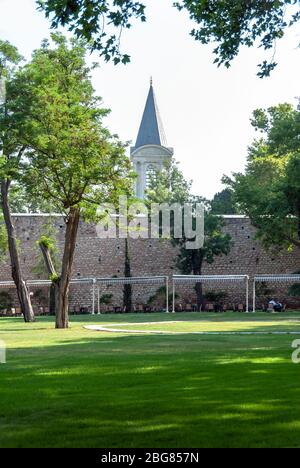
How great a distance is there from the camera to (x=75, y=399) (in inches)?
373

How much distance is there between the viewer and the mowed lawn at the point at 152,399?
7328mm

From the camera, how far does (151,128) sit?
98312mm

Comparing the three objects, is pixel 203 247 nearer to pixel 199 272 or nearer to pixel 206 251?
pixel 206 251

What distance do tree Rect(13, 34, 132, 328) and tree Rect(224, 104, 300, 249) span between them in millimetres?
14737

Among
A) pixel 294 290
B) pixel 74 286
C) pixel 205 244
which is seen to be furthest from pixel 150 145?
pixel 294 290

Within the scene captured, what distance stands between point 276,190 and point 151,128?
5531 centimetres

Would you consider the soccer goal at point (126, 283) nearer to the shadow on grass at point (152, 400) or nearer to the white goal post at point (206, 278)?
the white goal post at point (206, 278)

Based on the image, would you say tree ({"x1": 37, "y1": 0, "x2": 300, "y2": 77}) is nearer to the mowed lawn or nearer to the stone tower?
the mowed lawn

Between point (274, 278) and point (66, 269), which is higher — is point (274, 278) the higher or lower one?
the lower one

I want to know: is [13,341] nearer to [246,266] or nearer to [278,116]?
[246,266]

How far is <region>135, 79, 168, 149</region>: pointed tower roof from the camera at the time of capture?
97.0 metres

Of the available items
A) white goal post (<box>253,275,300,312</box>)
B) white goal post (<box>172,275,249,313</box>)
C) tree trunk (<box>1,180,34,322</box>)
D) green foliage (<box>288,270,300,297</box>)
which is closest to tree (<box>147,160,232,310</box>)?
white goal post (<box>172,275,249,313</box>)

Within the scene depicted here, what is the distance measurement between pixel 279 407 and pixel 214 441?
1.75 metres

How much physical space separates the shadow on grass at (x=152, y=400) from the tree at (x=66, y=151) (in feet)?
48.3
